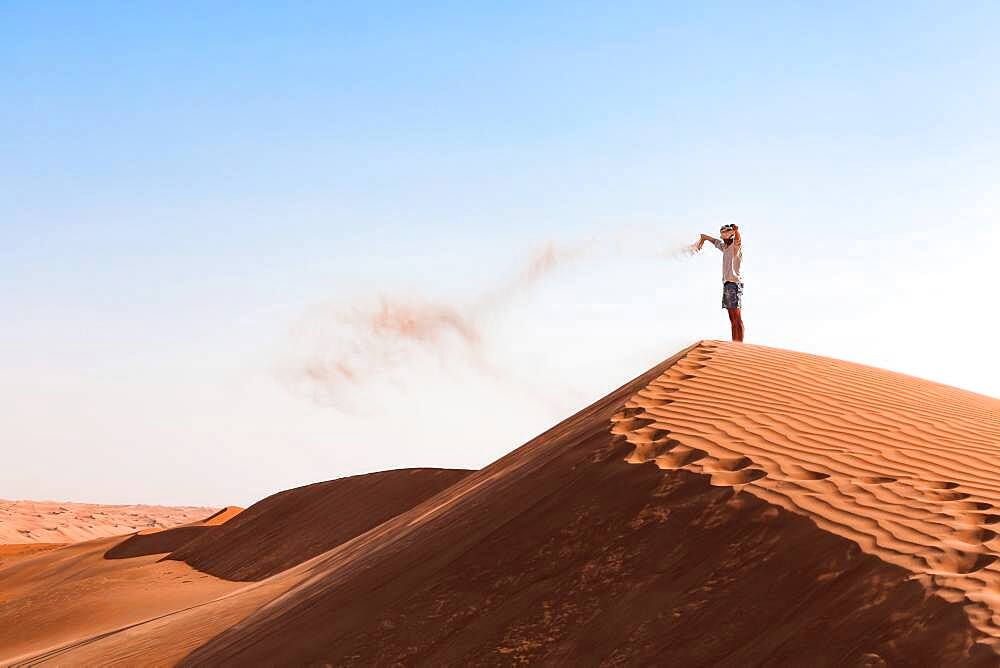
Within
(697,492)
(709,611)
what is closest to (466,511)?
(697,492)

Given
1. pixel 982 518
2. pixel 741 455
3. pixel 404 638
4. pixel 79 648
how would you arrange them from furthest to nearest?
pixel 79 648 → pixel 741 455 → pixel 404 638 → pixel 982 518

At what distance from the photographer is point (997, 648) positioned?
4.92 meters

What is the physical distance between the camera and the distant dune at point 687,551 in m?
5.75

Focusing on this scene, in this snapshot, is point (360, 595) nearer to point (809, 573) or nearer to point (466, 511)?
point (466, 511)

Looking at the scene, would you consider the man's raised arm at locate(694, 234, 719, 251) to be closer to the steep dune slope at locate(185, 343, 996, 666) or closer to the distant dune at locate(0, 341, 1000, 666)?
the distant dune at locate(0, 341, 1000, 666)

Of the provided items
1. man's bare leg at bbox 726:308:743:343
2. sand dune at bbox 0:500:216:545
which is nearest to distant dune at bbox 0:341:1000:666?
man's bare leg at bbox 726:308:743:343

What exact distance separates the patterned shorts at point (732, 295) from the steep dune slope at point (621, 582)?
3.87 meters

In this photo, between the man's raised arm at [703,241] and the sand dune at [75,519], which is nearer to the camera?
the man's raised arm at [703,241]

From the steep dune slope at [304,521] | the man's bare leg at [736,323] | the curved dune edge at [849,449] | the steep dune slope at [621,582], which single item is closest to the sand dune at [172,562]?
the steep dune slope at [304,521]

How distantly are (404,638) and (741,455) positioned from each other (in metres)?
2.79

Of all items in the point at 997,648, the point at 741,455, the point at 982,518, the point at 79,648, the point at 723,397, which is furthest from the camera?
the point at 79,648

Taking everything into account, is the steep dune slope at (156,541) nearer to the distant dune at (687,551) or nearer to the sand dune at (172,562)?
the sand dune at (172,562)

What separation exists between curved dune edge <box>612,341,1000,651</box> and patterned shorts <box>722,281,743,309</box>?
1.57 meters

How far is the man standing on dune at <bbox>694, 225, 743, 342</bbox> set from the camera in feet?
44.4
